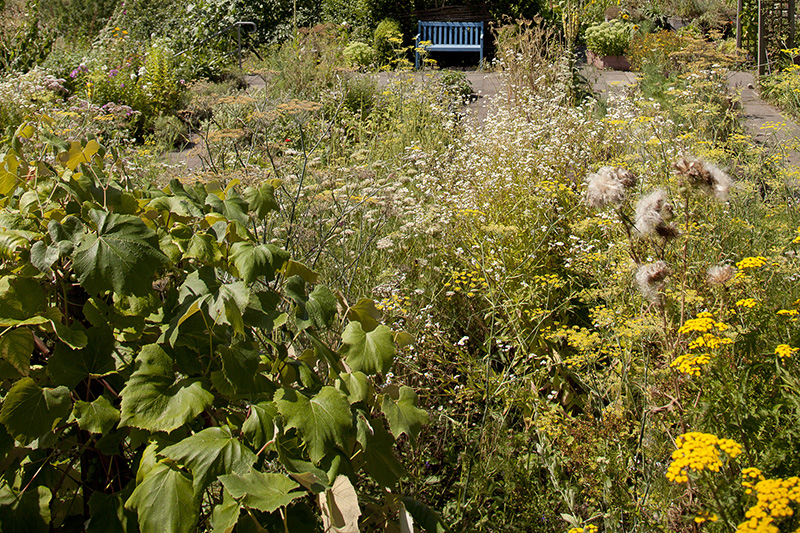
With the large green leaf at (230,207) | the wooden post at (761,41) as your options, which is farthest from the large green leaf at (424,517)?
the wooden post at (761,41)

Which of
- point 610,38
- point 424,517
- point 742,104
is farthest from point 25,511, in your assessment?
point 610,38

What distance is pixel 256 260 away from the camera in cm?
116

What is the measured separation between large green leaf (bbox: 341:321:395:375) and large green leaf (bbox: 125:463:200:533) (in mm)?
373

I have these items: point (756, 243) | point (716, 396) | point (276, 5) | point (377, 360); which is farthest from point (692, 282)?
point (276, 5)

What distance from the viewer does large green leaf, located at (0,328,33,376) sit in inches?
41.3

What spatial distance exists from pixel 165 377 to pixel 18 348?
0.24 metres

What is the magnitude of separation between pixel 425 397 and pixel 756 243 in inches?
79.2

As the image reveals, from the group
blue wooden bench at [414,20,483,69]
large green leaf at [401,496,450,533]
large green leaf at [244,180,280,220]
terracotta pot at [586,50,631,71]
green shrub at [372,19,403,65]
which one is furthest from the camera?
blue wooden bench at [414,20,483,69]

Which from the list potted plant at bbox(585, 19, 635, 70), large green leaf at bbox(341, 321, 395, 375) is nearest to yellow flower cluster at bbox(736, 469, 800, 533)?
large green leaf at bbox(341, 321, 395, 375)

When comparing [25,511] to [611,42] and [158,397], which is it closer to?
[158,397]

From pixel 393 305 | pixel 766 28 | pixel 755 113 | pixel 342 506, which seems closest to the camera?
pixel 342 506

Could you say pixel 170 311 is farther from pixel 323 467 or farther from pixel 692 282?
pixel 692 282

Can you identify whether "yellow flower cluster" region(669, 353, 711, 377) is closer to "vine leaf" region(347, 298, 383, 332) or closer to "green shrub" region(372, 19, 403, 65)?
"vine leaf" region(347, 298, 383, 332)

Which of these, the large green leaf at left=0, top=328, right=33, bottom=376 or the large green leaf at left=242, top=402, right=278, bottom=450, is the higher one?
the large green leaf at left=0, top=328, right=33, bottom=376
